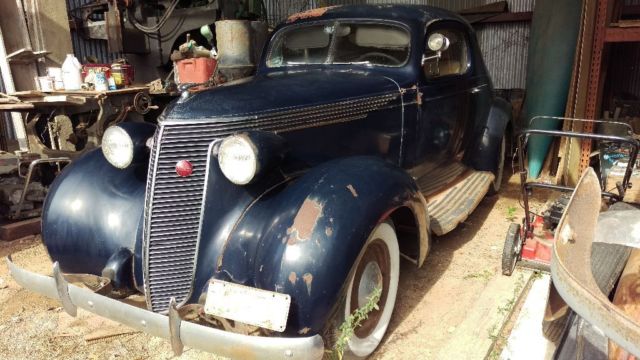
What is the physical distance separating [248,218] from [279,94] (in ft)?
2.39

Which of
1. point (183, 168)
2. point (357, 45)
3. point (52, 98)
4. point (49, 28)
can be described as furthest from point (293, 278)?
point (49, 28)

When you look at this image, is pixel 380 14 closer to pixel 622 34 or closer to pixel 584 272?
pixel 622 34

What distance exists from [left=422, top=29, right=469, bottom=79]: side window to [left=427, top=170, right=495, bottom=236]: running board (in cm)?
86

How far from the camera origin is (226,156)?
2.05m

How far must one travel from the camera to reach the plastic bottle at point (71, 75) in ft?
16.7

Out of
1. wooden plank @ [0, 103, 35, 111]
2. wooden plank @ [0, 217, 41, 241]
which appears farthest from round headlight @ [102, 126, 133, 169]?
wooden plank @ [0, 103, 35, 111]

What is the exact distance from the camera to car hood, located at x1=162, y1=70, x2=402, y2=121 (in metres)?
2.19

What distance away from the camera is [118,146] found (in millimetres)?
2420

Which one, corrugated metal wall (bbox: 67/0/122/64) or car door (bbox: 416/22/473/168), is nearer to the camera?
car door (bbox: 416/22/473/168)

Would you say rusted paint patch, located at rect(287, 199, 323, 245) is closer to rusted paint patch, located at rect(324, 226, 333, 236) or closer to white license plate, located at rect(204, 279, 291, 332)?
rusted paint patch, located at rect(324, 226, 333, 236)

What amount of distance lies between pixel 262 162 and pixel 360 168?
47 cm

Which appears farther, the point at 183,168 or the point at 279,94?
the point at 279,94

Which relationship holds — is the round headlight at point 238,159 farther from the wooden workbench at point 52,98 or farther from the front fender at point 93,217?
the wooden workbench at point 52,98

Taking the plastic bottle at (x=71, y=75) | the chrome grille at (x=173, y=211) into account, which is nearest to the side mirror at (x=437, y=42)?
the chrome grille at (x=173, y=211)
